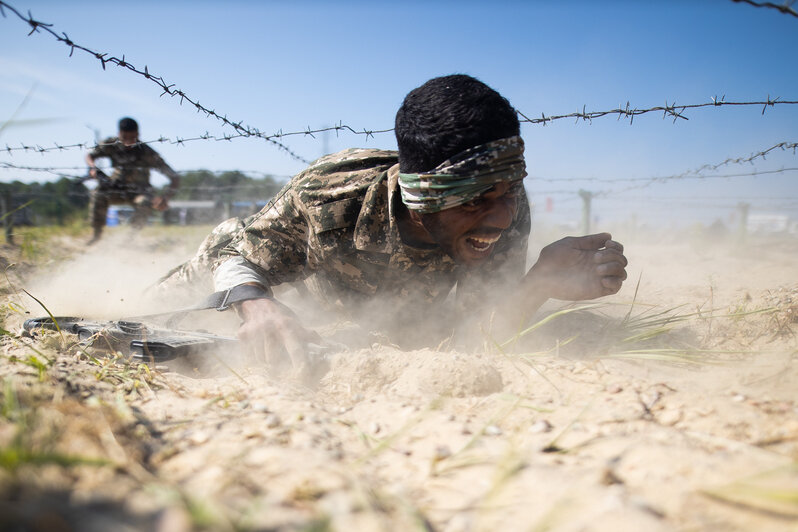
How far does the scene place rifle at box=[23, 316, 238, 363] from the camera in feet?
5.15

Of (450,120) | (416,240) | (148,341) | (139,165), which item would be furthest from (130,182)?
(450,120)

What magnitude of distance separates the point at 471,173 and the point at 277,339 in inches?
35.9

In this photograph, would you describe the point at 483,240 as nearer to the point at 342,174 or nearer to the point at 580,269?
the point at 580,269

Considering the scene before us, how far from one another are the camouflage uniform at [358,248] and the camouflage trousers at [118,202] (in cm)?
469

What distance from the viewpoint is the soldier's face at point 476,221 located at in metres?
1.67

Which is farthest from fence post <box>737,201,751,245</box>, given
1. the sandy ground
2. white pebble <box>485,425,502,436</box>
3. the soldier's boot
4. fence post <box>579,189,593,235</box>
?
the soldier's boot

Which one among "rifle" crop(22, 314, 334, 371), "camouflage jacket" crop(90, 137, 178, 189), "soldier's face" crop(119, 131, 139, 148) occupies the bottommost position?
"rifle" crop(22, 314, 334, 371)

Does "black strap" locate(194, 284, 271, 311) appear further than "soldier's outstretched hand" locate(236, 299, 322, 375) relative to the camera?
Yes

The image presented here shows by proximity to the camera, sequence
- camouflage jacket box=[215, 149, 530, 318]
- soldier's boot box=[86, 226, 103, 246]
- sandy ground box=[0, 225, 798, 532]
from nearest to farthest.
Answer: sandy ground box=[0, 225, 798, 532]
camouflage jacket box=[215, 149, 530, 318]
soldier's boot box=[86, 226, 103, 246]

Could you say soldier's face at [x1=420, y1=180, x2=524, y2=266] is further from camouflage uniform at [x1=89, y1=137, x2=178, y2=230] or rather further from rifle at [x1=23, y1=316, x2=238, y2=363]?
camouflage uniform at [x1=89, y1=137, x2=178, y2=230]

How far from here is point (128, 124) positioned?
5879 millimetres

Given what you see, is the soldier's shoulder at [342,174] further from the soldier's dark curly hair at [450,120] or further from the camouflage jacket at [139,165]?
the camouflage jacket at [139,165]

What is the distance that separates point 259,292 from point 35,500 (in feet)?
4.43

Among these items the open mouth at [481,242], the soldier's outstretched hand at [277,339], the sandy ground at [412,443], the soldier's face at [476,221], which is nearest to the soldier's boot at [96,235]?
the sandy ground at [412,443]
